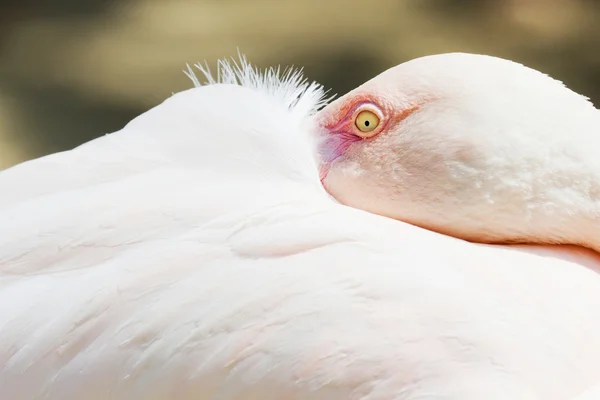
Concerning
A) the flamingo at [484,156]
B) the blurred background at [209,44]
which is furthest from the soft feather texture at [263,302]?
the blurred background at [209,44]

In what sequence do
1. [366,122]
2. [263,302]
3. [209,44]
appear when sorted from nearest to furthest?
[263,302] < [366,122] < [209,44]

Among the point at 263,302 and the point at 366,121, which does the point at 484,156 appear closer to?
the point at 366,121

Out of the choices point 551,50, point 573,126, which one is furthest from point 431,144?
point 551,50

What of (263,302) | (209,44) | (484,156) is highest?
(209,44)

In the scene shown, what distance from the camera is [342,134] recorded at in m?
0.99

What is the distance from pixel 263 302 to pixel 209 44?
1851mm

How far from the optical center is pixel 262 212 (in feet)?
2.78

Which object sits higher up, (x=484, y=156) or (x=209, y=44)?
(x=209, y=44)

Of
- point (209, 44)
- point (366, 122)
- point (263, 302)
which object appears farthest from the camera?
point (209, 44)

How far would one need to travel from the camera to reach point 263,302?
2.54 ft

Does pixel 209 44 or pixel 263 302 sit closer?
pixel 263 302

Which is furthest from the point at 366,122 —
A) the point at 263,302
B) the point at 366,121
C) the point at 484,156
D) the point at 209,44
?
the point at 209,44

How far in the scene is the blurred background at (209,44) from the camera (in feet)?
7.86

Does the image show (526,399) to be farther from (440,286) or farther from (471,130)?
(471,130)
